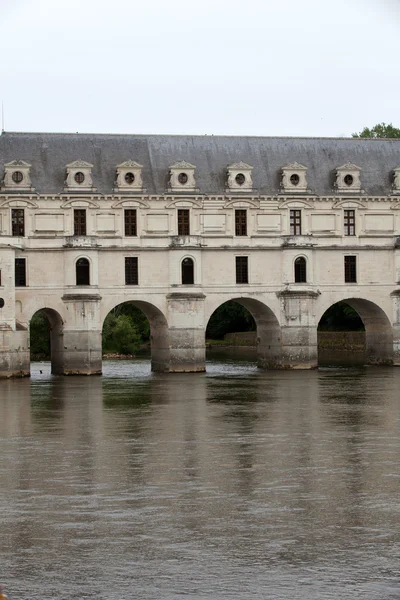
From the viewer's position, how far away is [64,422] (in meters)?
36.5

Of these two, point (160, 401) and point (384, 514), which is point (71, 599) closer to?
point (384, 514)

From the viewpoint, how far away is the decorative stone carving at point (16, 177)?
64125 mm

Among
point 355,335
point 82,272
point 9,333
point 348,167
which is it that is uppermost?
point 348,167

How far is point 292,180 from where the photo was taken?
67500 millimetres

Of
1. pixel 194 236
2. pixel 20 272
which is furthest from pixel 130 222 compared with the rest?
pixel 20 272

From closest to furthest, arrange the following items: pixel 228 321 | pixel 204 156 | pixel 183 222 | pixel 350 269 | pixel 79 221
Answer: pixel 79 221 → pixel 183 222 → pixel 204 156 → pixel 350 269 → pixel 228 321

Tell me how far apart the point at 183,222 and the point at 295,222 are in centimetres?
672

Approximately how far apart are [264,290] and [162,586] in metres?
52.3

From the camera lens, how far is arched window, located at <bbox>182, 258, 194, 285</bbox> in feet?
216

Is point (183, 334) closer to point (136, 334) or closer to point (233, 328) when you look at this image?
point (136, 334)

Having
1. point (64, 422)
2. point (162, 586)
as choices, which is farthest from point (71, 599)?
point (64, 422)

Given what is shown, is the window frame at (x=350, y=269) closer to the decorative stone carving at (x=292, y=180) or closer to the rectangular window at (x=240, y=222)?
the decorative stone carving at (x=292, y=180)

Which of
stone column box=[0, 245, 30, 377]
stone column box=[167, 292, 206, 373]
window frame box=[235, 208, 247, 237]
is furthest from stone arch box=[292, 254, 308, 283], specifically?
stone column box=[0, 245, 30, 377]

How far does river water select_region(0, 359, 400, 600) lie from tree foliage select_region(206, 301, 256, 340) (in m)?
73.1
